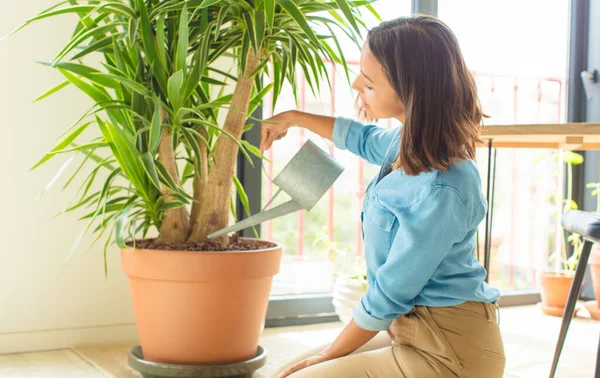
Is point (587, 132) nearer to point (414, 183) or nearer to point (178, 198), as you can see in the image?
point (414, 183)

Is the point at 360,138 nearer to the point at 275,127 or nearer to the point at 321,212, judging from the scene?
the point at 275,127

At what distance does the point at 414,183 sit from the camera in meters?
1.14

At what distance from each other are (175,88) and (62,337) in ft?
3.31

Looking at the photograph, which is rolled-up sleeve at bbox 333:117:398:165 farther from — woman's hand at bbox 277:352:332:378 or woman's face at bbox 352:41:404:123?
woman's hand at bbox 277:352:332:378

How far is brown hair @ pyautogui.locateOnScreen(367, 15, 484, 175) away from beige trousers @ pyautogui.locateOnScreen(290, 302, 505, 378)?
0.25 m

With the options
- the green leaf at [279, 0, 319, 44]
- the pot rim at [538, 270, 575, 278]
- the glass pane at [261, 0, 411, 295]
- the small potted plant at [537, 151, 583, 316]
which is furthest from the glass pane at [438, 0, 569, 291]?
the green leaf at [279, 0, 319, 44]

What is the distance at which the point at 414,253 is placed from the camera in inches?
42.4

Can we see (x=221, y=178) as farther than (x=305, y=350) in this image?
Yes

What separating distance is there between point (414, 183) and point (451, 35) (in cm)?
→ 27

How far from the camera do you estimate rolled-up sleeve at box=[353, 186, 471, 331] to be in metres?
1.08

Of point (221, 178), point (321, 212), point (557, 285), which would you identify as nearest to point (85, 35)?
point (221, 178)

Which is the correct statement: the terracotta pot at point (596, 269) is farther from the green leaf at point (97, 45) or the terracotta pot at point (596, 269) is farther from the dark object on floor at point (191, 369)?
the green leaf at point (97, 45)

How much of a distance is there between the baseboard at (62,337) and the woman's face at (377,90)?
1329 mm

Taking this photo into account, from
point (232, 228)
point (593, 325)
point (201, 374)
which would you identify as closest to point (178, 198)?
point (232, 228)
